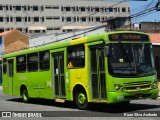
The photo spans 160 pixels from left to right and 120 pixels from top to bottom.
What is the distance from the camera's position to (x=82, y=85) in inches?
661

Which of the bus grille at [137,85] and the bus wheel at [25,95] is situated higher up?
the bus grille at [137,85]

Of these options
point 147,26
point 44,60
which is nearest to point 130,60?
point 44,60

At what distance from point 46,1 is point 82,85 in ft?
326

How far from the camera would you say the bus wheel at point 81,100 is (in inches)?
656

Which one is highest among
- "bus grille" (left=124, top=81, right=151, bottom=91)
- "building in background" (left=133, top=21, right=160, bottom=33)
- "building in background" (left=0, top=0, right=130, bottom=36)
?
"building in background" (left=0, top=0, right=130, bottom=36)

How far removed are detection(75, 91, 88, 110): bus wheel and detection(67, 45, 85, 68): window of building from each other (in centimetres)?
114

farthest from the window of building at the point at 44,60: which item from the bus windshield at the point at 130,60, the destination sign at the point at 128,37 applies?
the bus windshield at the point at 130,60

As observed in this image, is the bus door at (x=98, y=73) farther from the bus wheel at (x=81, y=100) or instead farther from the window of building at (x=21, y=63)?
the window of building at (x=21, y=63)

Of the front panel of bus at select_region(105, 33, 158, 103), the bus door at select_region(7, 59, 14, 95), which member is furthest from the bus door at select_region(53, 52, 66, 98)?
the bus door at select_region(7, 59, 14, 95)

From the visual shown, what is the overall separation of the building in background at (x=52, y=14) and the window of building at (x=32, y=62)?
8456 centimetres

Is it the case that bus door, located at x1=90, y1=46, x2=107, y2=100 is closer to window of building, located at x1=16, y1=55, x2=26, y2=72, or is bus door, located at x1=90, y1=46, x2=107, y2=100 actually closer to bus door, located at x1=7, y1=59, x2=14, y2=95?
window of building, located at x1=16, y1=55, x2=26, y2=72

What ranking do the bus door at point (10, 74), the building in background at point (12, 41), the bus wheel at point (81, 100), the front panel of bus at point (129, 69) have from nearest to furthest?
the front panel of bus at point (129, 69)
the bus wheel at point (81, 100)
the bus door at point (10, 74)
the building in background at point (12, 41)

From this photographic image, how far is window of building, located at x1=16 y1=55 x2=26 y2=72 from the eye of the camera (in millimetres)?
22219

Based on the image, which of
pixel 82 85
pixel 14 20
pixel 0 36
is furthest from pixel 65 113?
pixel 14 20
